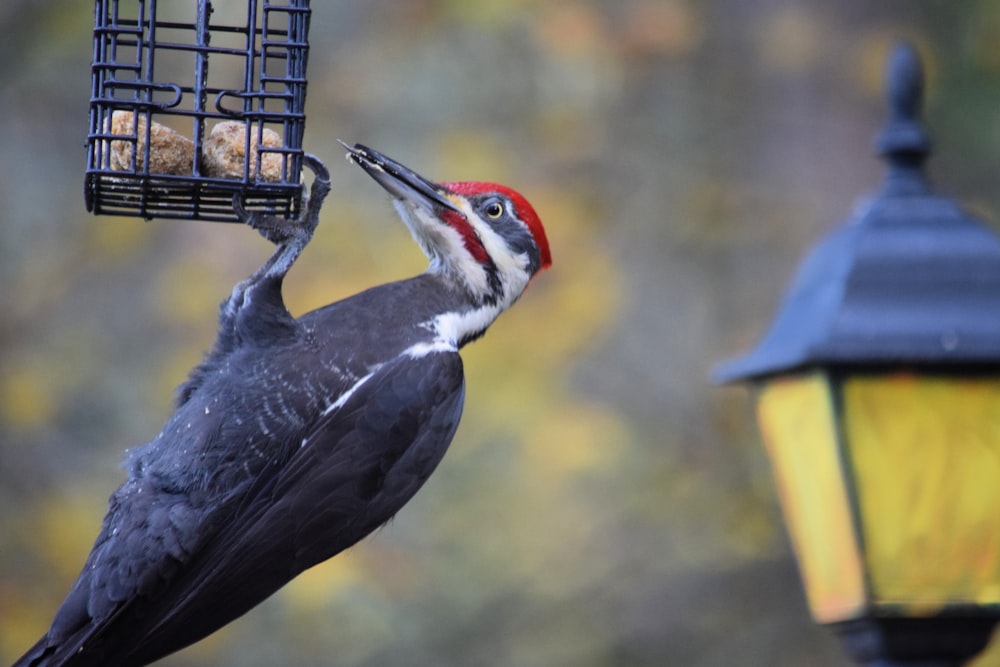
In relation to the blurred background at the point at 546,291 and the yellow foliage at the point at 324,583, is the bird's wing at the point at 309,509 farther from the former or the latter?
the blurred background at the point at 546,291

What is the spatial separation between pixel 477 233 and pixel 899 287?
3.50 ft

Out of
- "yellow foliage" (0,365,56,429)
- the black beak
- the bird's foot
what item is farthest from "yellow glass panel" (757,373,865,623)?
"yellow foliage" (0,365,56,429)

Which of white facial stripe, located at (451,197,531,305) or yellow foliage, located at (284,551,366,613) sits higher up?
white facial stripe, located at (451,197,531,305)

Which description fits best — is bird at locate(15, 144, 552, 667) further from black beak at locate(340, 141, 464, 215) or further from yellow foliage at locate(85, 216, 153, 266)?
yellow foliage at locate(85, 216, 153, 266)

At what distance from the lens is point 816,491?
3924 mm

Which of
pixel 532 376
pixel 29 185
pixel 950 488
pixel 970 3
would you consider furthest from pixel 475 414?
pixel 950 488

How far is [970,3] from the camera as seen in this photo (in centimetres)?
929

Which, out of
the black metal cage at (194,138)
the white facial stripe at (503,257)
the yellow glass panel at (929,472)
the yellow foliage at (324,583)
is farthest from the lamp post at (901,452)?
the yellow foliage at (324,583)

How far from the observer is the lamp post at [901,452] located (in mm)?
3752

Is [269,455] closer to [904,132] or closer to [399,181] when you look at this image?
[399,181]

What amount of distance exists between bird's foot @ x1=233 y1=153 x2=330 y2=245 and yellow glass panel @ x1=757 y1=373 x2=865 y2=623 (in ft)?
4.07

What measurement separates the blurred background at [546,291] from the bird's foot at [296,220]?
4.40 m

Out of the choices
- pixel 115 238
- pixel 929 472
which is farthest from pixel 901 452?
pixel 115 238

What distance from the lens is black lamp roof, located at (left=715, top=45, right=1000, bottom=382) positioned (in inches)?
151
